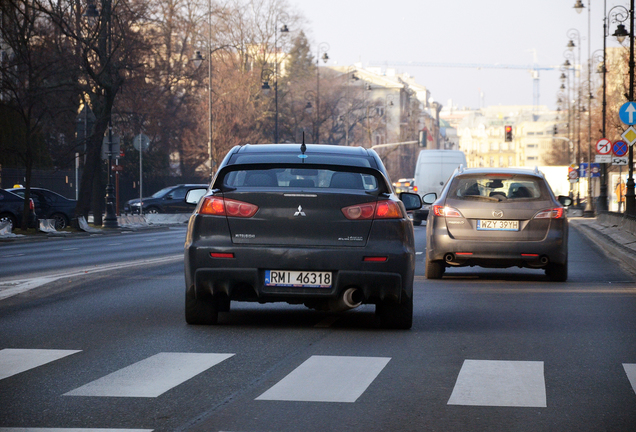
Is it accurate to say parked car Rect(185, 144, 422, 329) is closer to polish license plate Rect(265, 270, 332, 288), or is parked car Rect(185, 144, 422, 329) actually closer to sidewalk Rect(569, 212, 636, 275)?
polish license plate Rect(265, 270, 332, 288)

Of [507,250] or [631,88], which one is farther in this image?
[631,88]

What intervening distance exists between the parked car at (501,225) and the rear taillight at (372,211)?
5810 millimetres

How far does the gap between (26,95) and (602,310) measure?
24758mm

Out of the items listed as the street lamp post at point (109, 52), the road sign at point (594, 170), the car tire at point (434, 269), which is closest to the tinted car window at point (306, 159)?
the car tire at point (434, 269)

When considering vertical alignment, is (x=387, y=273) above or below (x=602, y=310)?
above

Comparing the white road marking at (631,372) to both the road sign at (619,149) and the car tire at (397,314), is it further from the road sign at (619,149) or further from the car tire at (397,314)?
the road sign at (619,149)

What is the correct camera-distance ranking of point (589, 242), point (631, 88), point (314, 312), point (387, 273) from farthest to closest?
point (631, 88) → point (589, 242) → point (314, 312) → point (387, 273)

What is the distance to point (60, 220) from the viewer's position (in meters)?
37.0

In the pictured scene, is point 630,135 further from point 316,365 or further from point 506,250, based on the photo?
point 316,365

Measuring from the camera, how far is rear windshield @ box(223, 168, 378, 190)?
9164 millimetres

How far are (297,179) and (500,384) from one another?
10.3ft

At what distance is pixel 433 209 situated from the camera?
1520 cm

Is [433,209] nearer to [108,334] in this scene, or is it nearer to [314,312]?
[314,312]

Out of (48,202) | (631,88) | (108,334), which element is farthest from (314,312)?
(48,202)
